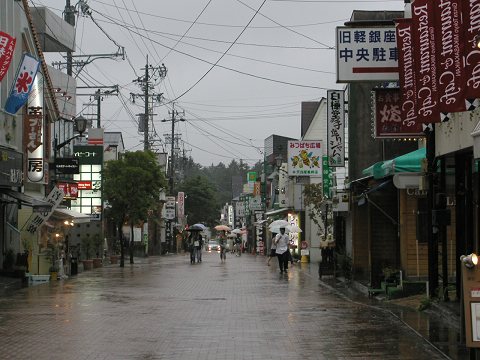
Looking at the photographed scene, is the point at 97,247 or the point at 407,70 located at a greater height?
the point at 407,70

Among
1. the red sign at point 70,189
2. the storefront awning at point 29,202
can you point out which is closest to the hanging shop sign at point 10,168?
the storefront awning at point 29,202

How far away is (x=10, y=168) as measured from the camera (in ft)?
75.9

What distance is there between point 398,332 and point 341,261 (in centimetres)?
1438

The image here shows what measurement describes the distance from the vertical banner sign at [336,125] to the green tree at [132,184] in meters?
15.7

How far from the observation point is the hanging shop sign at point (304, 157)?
152ft

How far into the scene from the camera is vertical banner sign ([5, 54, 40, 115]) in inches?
947

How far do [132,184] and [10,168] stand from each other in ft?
62.5

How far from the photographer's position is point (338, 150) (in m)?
29.0

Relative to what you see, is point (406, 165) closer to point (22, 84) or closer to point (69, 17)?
point (22, 84)

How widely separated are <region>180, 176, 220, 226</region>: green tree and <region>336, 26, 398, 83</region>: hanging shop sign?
85801mm

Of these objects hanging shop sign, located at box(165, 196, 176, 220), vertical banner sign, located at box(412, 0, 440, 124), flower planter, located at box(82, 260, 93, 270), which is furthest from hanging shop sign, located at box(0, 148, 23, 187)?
hanging shop sign, located at box(165, 196, 176, 220)

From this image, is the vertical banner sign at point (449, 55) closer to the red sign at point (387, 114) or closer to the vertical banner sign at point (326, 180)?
the red sign at point (387, 114)

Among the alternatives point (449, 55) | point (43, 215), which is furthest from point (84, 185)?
point (449, 55)

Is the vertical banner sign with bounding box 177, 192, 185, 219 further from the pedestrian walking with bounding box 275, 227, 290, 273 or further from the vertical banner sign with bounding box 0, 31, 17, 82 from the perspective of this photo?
the vertical banner sign with bounding box 0, 31, 17, 82
